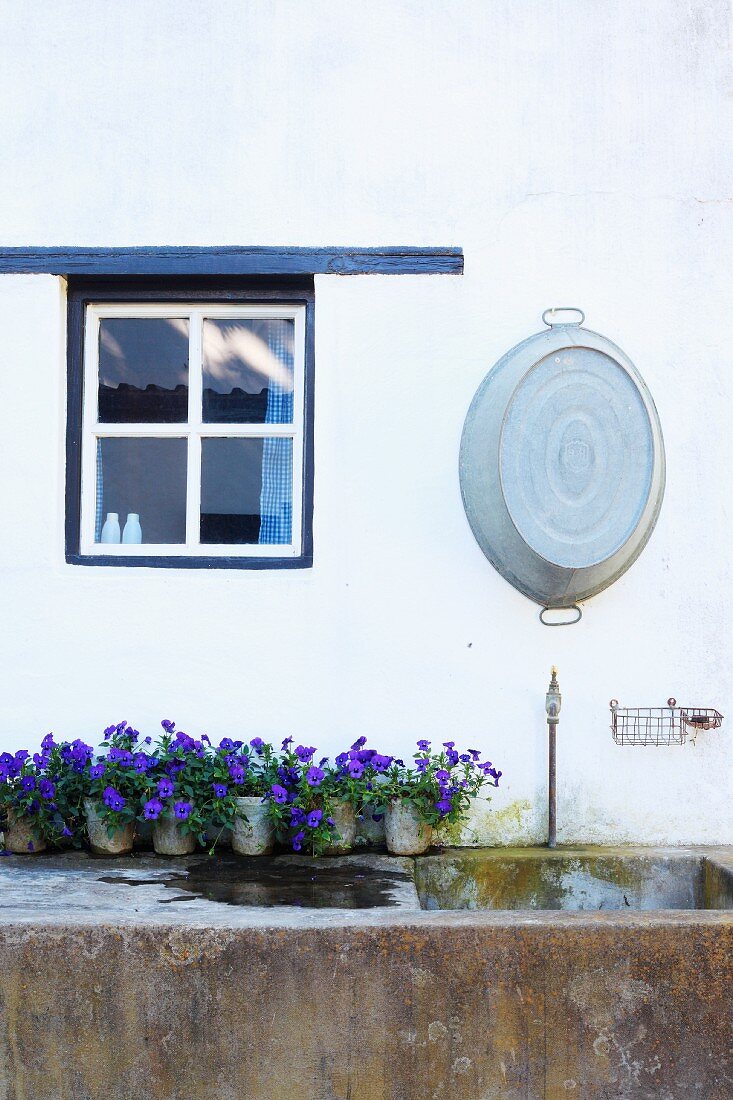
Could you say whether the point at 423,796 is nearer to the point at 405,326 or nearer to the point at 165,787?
the point at 165,787

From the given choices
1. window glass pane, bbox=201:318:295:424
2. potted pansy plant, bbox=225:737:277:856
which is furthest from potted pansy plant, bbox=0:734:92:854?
window glass pane, bbox=201:318:295:424

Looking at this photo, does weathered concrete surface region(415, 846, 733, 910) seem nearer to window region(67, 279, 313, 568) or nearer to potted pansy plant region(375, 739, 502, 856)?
potted pansy plant region(375, 739, 502, 856)

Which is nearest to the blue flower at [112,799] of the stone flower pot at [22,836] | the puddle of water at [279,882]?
the puddle of water at [279,882]

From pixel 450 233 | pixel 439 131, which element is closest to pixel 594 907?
pixel 450 233

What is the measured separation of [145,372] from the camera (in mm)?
3916

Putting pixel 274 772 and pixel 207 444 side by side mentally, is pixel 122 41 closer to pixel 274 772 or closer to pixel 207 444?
pixel 207 444

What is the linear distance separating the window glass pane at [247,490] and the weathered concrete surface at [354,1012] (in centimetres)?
164

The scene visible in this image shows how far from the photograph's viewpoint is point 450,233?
3.72 metres

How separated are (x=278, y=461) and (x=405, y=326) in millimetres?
710

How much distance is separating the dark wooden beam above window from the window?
0.46ft

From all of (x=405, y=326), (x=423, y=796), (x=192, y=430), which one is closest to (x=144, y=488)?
(x=192, y=430)

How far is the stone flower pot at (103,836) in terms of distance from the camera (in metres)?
3.39

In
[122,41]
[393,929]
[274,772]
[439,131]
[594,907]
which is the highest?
[122,41]

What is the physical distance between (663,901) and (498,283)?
90.8 inches
